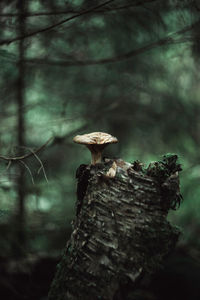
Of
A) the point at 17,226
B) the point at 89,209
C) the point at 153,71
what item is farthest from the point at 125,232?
the point at 153,71

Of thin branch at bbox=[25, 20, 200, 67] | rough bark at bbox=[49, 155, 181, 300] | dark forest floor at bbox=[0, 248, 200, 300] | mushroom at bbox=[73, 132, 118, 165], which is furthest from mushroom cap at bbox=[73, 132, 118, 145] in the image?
thin branch at bbox=[25, 20, 200, 67]

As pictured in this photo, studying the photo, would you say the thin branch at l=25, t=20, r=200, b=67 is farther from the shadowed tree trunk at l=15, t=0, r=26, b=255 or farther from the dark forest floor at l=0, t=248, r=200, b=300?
the dark forest floor at l=0, t=248, r=200, b=300

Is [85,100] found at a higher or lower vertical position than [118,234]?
higher

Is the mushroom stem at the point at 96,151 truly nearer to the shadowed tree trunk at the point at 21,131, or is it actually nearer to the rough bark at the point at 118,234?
the rough bark at the point at 118,234

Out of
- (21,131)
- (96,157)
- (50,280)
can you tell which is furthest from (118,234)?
(21,131)

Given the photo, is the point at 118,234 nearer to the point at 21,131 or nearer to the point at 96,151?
the point at 96,151

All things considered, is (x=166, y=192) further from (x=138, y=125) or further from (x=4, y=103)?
(x=4, y=103)

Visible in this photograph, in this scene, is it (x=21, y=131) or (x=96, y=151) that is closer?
(x=96, y=151)
